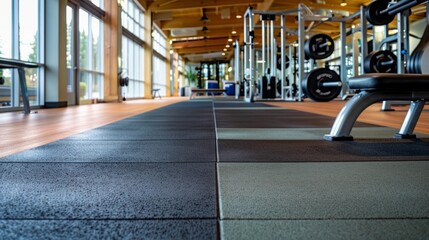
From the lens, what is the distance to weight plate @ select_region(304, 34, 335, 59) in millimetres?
5465

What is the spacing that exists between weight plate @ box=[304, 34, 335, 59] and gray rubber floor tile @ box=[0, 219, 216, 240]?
5.13 meters

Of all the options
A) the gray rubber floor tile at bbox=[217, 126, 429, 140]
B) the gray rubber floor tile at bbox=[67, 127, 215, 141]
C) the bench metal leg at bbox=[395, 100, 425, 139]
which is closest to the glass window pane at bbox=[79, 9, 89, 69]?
the gray rubber floor tile at bbox=[67, 127, 215, 141]

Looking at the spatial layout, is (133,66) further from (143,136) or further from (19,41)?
(143,136)

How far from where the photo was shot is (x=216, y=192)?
82cm

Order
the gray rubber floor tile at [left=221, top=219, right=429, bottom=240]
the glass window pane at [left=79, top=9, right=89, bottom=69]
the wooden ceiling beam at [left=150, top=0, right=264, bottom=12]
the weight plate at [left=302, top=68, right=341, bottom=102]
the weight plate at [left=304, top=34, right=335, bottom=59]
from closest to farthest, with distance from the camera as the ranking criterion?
1. the gray rubber floor tile at [left=221, top=219, right=429, bottom=240]
2. the weight plate at [left=302, top=68, right=341, bottom=102]
3. the weight plate at [left=304, top=34, right=335, bottom=59]
4. the glass window pane at [left=79, top=9, right=89, bottom=69]
5. the wooden ceiling beam at [left=150, top=0, right=264, bottom=12]

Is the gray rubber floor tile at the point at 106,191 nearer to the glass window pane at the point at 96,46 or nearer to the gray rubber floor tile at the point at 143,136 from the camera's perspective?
the gray rubber floor tile at the point at 143,136

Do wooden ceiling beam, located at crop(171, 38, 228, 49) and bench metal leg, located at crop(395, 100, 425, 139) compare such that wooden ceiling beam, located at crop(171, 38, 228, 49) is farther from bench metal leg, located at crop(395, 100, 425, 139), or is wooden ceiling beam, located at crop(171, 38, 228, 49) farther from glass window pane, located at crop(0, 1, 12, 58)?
bench metal leg, located at crop(395, 100, 425, 139)

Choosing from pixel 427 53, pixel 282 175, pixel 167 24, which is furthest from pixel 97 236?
pixel 167 24

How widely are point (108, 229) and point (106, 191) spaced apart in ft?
0.81

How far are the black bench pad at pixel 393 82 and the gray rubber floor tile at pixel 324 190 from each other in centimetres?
41

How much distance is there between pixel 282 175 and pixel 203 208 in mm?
343

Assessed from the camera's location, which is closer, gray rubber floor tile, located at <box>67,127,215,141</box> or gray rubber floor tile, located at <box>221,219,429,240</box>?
gray rubber floor tile, located at <box>221,219,429,240</box>

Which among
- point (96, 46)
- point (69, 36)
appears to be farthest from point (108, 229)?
point (96, 46)

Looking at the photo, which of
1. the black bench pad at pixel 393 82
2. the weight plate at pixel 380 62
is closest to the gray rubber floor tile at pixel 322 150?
the black bench pad at pixel 393 82
